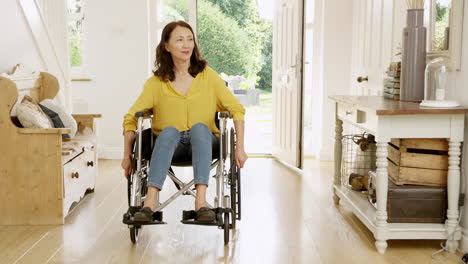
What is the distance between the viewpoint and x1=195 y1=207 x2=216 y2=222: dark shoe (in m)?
2.83

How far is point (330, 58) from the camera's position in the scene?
571cm

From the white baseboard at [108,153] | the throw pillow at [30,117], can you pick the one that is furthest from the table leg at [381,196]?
the white baseboard at [108,153]

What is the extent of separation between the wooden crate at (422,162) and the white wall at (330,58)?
2673 millimetres

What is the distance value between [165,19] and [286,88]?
1.49 m

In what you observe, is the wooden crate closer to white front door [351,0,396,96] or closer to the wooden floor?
the wooden floor

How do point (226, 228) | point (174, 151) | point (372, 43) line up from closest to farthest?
point (226, 228)
point (174, 151)
point (372, 43)

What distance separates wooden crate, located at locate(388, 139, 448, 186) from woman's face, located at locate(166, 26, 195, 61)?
4.06ft

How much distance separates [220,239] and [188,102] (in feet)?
2.51

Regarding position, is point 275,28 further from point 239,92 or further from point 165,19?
point 239,92

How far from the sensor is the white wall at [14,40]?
3916mm

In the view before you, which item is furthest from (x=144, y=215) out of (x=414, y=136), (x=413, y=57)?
(x=413, y=57)

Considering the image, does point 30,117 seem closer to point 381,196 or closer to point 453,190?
point 381,196

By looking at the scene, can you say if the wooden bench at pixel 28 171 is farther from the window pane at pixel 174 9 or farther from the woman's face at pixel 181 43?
the window pane at pixel 174 9

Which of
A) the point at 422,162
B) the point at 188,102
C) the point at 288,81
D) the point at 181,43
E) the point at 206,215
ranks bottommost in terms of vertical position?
the point at 206,215
